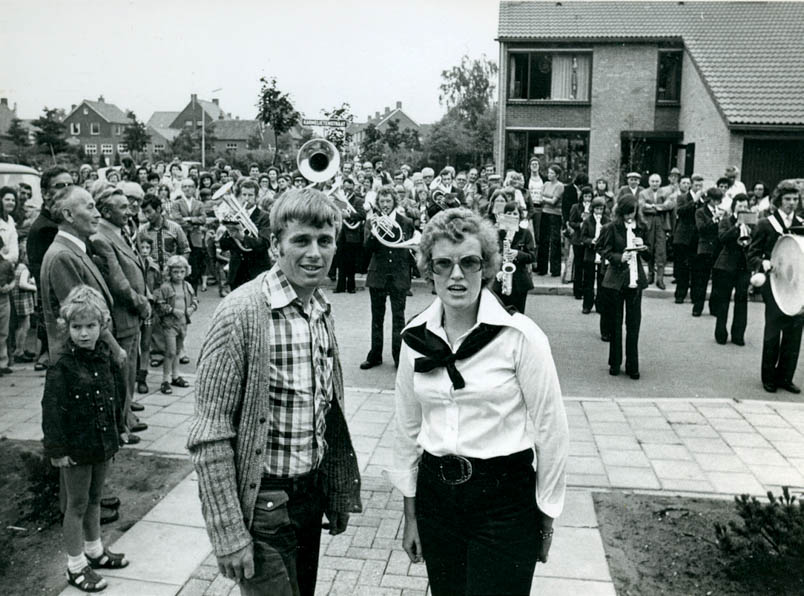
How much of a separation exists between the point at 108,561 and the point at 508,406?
282 cm

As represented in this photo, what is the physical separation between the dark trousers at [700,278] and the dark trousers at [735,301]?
5.65ft

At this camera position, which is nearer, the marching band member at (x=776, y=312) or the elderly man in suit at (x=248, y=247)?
the marching band member at (x=776, y=312)

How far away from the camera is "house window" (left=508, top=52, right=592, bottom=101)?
27.9m

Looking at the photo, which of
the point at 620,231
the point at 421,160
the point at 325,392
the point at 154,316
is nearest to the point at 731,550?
the point at 325,392

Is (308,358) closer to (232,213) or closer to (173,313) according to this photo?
(173,313)

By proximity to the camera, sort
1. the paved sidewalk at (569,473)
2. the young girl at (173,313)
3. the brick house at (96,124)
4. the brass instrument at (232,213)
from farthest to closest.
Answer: the brick house at (96,124), the brass instrument at (232,213), the young girl at (173,313), the paved sidewalk at (569,473)

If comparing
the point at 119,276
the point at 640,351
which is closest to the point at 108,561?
the point at 119,276

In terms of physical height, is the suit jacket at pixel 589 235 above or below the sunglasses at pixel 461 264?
below

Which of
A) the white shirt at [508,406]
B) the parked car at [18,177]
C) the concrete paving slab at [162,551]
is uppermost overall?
the parked car at [18,177]

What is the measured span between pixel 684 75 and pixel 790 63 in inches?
166

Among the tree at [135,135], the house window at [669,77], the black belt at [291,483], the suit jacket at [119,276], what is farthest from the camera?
the tree at [135,135]

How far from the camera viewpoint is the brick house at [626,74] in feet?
79.5

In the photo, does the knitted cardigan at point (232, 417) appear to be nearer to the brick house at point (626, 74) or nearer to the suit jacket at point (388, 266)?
the suit jacket at point (388, 266)

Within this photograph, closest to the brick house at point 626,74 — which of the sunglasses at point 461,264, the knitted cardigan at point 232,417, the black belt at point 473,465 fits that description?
the sunglasses at point 461,264
